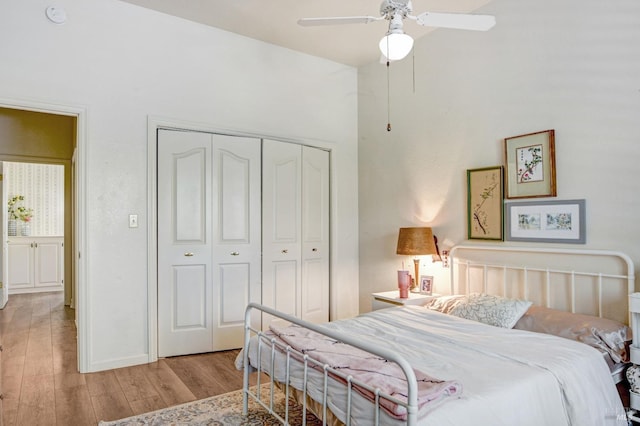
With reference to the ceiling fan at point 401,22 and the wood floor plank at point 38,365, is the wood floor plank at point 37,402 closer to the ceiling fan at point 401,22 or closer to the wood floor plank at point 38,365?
the wood floor plank at point 38,365

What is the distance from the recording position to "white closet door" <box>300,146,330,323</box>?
4.31m

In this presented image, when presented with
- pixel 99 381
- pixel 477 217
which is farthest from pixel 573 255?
pixel 99 381

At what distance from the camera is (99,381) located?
2.96 metres

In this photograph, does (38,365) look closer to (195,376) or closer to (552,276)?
(195,376)

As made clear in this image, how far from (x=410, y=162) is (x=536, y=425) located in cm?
275

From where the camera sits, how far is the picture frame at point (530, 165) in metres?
2.84

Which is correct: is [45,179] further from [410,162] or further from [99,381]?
[410,162]

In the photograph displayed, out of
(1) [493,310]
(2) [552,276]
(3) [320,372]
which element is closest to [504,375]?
(3) [320,372]

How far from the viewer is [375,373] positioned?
1.57m

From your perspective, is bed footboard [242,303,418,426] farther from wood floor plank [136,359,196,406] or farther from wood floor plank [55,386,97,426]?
wood floor plank [55,386,97,426]

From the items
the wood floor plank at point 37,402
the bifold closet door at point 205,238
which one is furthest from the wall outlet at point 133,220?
the wood floor plank at point 37,402

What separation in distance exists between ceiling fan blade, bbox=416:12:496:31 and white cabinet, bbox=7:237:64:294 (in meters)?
7.26

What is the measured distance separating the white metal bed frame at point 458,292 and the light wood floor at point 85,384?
0.52 metres

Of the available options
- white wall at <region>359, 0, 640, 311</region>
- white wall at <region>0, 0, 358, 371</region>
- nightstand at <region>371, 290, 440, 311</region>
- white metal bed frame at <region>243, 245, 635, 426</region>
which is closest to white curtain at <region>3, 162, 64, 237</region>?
white wall at <region>0, 0, 358, 371</region>
